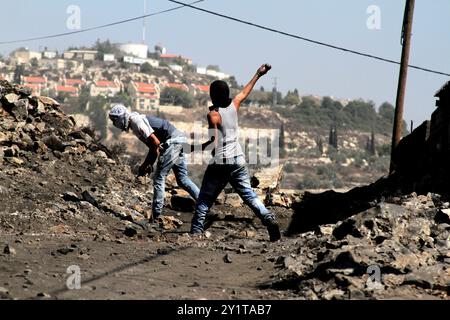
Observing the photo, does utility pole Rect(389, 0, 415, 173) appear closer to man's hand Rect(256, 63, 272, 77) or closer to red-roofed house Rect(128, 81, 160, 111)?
man's hand Rect(256, 63, 272, 77)

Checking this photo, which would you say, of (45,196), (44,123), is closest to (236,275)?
(45,196)

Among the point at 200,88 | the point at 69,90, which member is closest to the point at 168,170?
the point at 69,90

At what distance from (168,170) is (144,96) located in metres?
145

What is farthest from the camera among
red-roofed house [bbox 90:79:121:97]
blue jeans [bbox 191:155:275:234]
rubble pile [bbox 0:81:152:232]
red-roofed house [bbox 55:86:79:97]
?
red-roofed house [bbox 90:79:121:97]

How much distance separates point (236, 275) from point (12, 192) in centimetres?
461

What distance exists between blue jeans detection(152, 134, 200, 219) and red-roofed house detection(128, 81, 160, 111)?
450 ft

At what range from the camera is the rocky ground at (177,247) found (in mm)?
6387

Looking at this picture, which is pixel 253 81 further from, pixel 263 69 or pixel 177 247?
pixel 177 247

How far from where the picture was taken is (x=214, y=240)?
32.2 feet

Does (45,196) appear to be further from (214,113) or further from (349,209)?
(349,209)

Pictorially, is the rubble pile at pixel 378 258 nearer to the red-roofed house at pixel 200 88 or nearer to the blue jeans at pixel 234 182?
Answer: the blue jeans at pixel 234 182

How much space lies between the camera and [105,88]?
553 ft

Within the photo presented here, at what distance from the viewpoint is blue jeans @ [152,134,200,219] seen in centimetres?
1037

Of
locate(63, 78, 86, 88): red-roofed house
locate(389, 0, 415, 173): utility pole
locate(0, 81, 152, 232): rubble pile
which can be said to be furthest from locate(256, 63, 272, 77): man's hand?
locate(63, 78, 86, 88): red-roofed house
